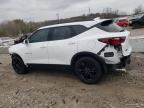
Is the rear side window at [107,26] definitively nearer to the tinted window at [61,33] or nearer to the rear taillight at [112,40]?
the rear taillight at [112,40]

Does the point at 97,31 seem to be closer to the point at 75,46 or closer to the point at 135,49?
the point at 75,46

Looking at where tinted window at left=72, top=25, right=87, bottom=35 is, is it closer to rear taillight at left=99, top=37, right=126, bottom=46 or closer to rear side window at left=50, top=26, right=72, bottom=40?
rear side window at left=50, top=26, right=72, bottom=40

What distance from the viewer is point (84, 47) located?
566cm

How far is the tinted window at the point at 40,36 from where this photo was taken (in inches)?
266

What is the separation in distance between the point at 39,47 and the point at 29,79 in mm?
1196

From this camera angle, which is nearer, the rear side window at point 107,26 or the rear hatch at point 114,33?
A: the rear hatch at point 114,33

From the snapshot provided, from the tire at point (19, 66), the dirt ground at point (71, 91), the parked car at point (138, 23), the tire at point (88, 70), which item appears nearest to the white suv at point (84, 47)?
the tire at point (88, 70)

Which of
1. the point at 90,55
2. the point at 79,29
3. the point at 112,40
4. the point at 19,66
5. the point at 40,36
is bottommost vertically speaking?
the point at 19,66

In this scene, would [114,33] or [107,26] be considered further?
[107,26]

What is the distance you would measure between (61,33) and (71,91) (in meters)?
1.85

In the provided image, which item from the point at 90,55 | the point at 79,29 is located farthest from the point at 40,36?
the point at 90,55

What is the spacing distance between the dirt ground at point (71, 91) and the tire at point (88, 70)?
0.59ft

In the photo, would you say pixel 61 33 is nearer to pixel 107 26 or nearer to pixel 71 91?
pixel 107 26

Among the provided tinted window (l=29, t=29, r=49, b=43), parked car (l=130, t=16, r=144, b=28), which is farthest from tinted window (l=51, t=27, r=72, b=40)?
parked car (l=130, t=16, r=144, b=28)
